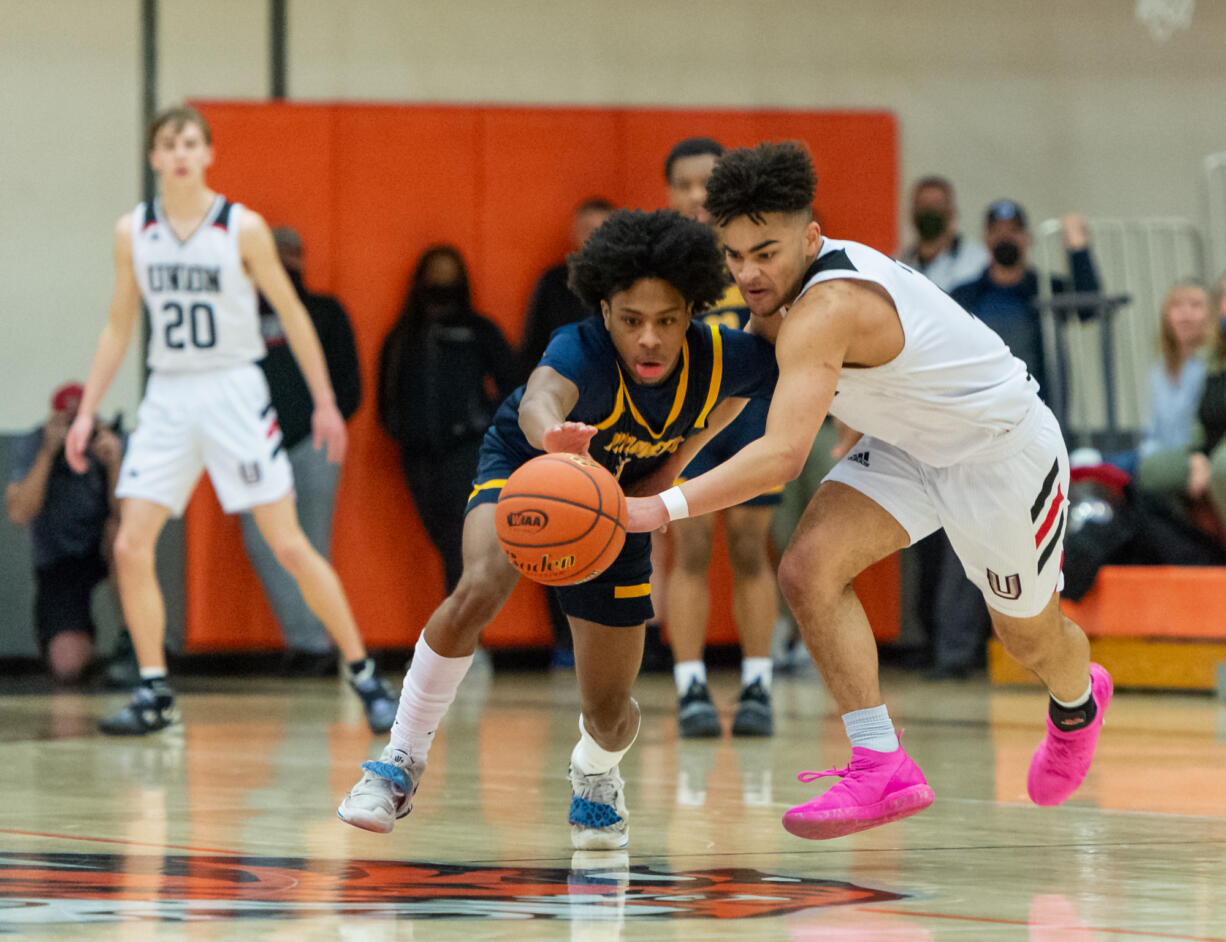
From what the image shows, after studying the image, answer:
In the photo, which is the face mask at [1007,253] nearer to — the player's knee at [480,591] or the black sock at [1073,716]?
the black sock at [1073,716]

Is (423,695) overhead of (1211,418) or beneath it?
beneath

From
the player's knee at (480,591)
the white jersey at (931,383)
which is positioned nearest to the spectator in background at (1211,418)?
the white jersey at (931,383)

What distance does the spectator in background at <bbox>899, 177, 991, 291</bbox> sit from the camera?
10.1 m

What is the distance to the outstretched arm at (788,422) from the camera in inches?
147

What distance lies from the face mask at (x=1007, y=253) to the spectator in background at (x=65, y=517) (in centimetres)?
438

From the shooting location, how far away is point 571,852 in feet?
13.3

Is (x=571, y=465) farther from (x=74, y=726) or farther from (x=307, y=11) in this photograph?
(x=307, y=11)

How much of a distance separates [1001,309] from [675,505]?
5850 mm

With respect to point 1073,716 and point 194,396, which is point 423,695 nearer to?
point 1073,716

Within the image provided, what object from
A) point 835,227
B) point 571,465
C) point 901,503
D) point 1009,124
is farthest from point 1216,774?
point 1009,124

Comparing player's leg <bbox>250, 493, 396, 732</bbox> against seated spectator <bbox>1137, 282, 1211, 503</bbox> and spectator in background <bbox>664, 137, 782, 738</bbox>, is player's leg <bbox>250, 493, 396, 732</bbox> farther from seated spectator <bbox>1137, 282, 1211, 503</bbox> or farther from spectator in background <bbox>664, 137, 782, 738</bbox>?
seated spectator <bbox>1137, 282, 1211, 503</bbox>

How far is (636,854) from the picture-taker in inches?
159

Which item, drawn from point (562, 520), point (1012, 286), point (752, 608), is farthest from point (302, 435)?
point (562, 520)

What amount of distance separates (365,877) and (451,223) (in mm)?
6988
